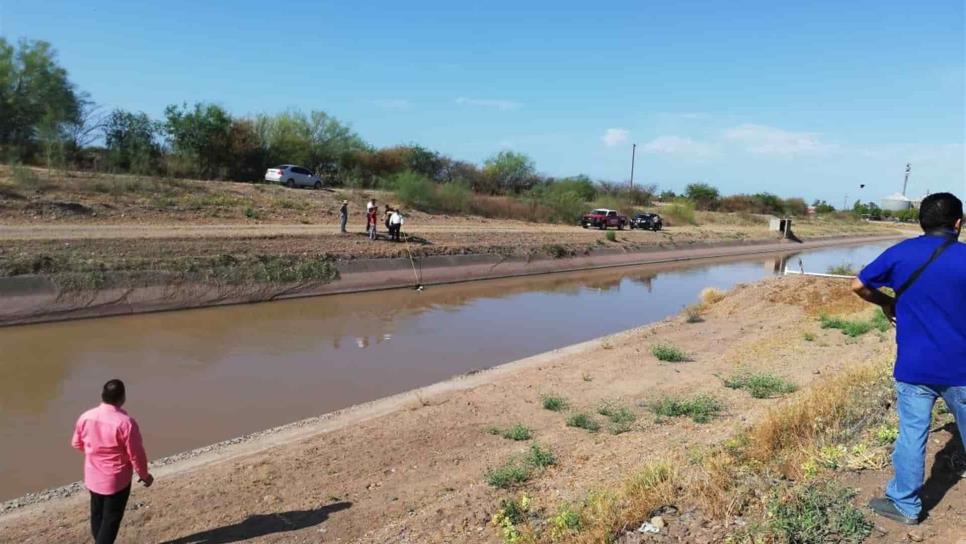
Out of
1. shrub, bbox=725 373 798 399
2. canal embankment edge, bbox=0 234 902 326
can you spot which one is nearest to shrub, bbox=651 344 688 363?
shrub, bbox=725 373 798 399

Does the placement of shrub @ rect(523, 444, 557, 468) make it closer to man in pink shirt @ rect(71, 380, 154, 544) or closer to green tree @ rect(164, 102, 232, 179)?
man in pink shirt @ rect(71, 380, 154, 544)

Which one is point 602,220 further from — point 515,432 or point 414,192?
point 515,432

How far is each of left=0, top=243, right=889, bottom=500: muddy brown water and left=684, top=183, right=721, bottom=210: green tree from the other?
72623 millimetres

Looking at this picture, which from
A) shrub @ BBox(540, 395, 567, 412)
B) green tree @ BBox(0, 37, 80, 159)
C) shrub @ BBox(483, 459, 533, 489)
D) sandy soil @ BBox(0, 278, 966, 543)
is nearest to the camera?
sandy soil @ BBox(0, 278, 966, 543)

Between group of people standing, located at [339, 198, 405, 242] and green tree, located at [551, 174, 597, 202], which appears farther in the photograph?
green tree, located at [551, 174, 597, 202]

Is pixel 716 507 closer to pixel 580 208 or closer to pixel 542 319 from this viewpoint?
pixel 542 319

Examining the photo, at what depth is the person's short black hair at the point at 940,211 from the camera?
161 inches

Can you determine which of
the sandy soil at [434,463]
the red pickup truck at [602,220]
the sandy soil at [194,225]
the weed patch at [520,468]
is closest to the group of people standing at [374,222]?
the sandy soil at [194,225]

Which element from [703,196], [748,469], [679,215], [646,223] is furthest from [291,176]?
[703,196]

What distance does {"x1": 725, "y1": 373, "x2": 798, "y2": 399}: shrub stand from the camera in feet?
31.0

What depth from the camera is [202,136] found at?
4194 cm

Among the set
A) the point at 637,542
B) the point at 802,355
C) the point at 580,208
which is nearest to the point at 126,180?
the point at 802,355

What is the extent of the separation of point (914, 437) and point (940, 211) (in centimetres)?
136

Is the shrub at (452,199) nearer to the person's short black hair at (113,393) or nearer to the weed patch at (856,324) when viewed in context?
the weed patch at (856,324)
